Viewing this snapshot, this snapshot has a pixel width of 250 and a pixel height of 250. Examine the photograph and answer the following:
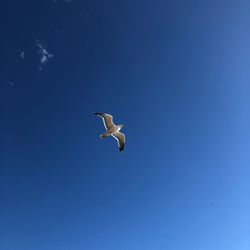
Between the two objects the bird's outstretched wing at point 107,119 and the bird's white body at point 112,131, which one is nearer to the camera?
the bird's white body at point 112,131

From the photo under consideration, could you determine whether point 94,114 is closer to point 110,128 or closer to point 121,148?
point 110,128

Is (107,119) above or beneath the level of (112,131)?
above

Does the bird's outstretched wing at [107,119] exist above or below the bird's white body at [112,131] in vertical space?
above

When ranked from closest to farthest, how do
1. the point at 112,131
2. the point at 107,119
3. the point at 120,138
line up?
the point at 107,119, the point at 112,131, the point at 120,138

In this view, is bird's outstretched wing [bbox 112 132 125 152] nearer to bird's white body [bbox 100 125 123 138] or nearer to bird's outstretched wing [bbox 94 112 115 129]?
bird's white body [bbox 100 125 123 138]

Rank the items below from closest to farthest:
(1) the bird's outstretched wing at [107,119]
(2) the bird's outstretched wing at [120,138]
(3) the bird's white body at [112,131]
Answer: (3) the bird's white body at [112,131] → (1) the bird's outstretched wing at [107,119] → (2) the bird's outstretched wing at [120,138]

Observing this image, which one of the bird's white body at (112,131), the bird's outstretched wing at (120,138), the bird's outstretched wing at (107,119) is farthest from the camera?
the bird's outstretched wing at (120,138)

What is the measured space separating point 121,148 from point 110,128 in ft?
5.34

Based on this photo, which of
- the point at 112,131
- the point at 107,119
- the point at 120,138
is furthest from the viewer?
the point at 120,138

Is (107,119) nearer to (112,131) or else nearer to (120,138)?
(112,131)

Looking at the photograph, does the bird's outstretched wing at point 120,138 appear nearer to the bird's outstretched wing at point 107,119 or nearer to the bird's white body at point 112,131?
the bird's white body at point 112,131

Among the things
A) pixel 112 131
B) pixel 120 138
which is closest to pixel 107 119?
pixel 112 131

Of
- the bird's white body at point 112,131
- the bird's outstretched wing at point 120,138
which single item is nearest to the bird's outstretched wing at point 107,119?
the bird's white body at point 112,131

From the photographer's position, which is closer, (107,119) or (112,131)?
(107,119)
